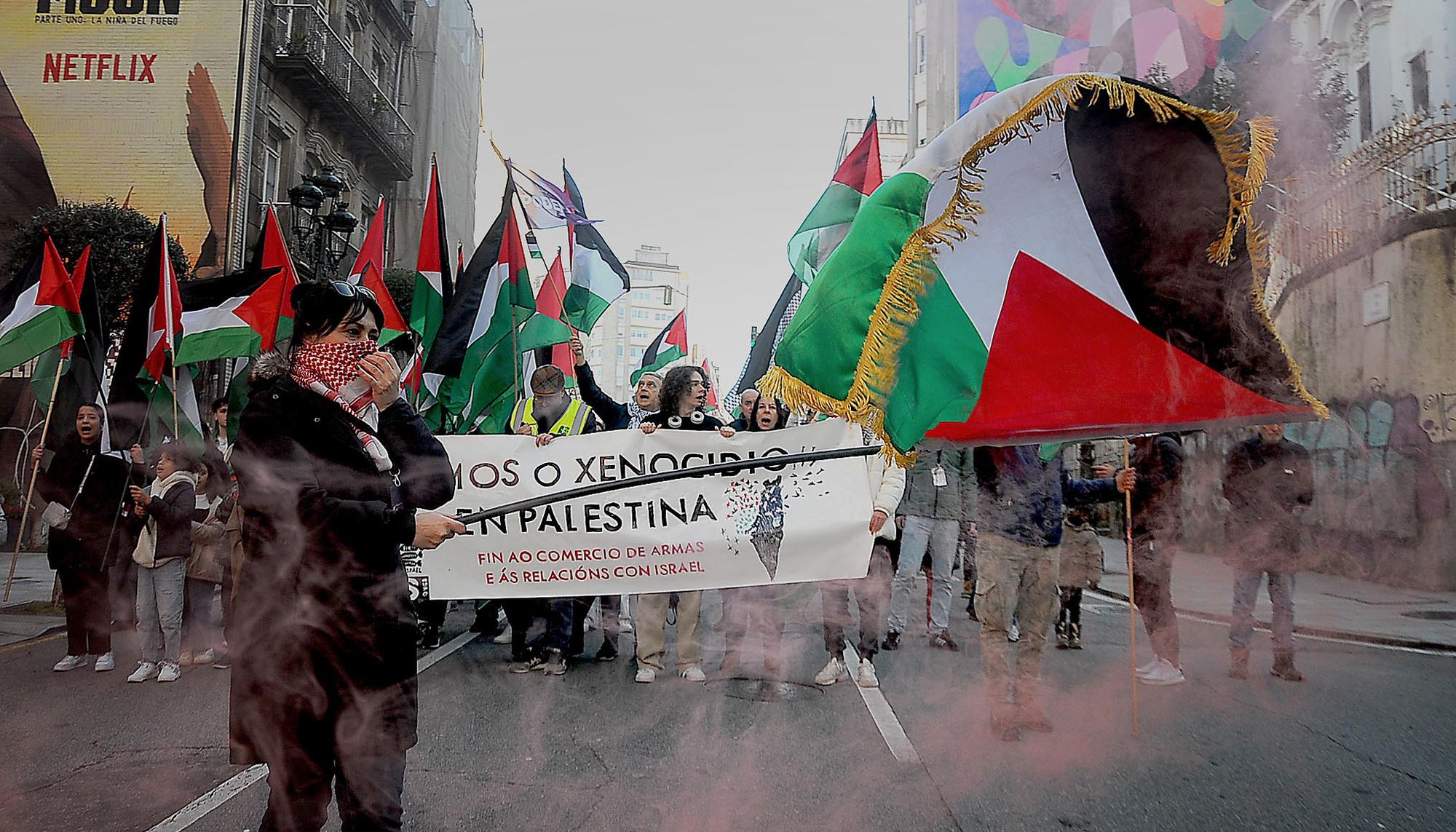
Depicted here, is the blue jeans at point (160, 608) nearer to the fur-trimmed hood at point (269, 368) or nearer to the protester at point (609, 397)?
the protester at point (609, 397)

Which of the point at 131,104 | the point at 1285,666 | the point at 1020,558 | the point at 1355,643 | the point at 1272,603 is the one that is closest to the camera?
the point at 1020,558

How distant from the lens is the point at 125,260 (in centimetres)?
1445

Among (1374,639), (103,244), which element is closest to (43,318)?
(103,244)

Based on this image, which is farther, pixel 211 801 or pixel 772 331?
pixel 772 331

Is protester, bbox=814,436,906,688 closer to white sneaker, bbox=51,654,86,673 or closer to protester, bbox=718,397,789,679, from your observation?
protester, bbox=718,397,789,679

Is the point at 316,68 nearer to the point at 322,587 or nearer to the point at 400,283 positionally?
the point at 400,283

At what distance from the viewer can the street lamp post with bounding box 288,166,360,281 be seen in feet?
34.2

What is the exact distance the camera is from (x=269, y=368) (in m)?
2.26

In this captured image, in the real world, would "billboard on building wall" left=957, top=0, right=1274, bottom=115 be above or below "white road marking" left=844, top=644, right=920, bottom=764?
above

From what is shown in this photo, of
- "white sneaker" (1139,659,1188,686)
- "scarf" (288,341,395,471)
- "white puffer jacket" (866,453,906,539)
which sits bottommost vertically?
"white sneaker" (1139,659,1188,686)

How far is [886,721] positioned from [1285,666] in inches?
103

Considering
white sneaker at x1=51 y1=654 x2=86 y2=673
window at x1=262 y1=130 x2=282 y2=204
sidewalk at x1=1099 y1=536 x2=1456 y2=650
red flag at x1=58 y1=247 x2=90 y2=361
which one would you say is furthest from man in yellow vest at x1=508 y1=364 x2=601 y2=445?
window at x1=262 y1=130 x2=282 y2=204

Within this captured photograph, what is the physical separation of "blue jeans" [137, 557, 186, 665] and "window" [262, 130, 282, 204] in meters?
14.6

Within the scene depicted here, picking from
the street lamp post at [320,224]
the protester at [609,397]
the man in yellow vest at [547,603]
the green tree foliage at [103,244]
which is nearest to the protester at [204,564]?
the man in yellow vest at [547,603]
